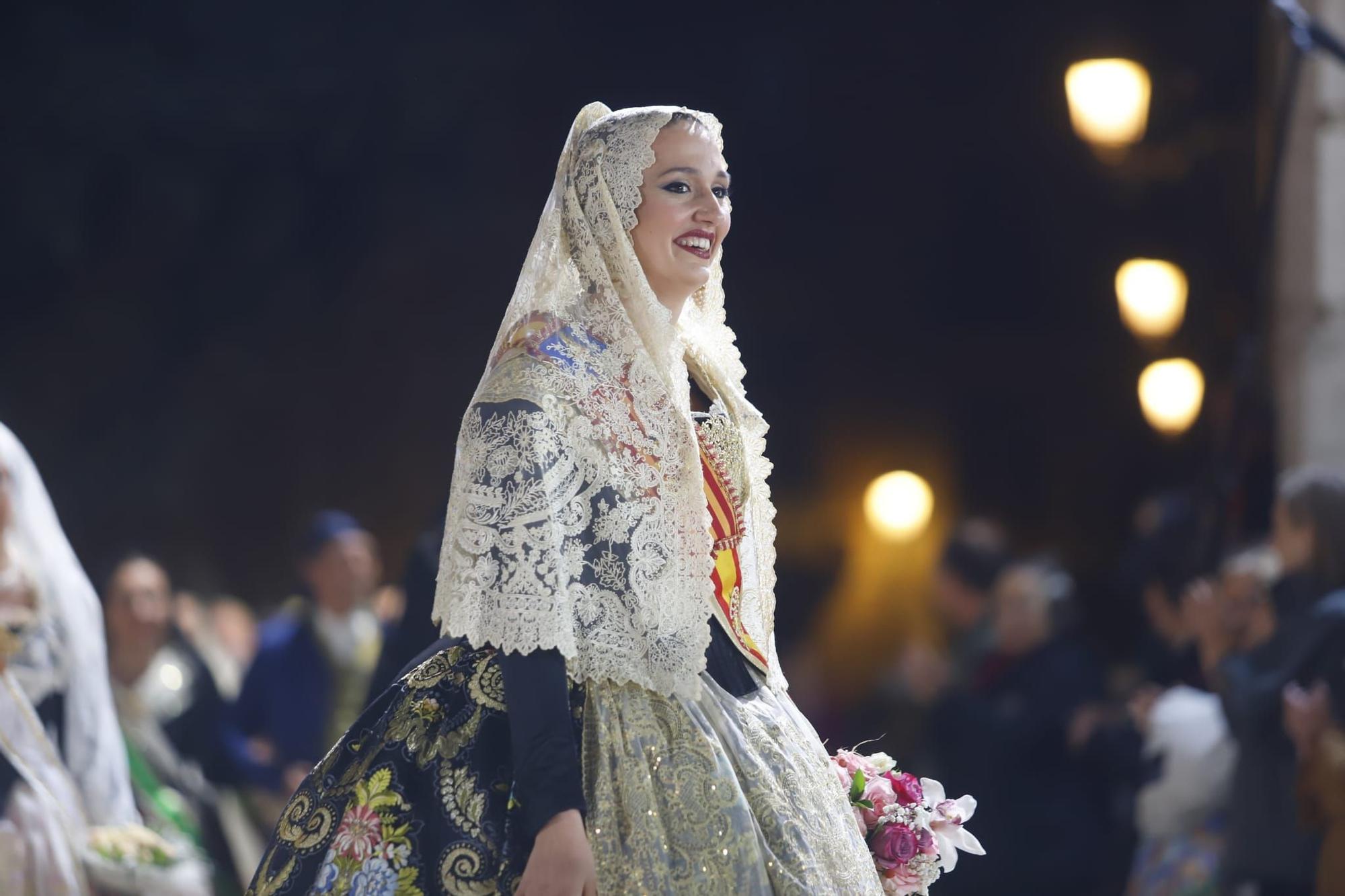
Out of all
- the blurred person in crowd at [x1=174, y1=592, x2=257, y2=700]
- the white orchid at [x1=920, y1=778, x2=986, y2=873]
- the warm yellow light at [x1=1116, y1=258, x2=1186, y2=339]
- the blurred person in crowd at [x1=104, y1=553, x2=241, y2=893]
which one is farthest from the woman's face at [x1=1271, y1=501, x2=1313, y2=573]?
the blurred person in crowd at [x1=174, y1=592, x2=257, y2=700]

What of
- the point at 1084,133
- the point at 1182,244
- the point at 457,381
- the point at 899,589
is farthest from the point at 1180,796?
the point at 457,381

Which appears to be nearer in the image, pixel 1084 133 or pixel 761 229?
pixel 1084 133

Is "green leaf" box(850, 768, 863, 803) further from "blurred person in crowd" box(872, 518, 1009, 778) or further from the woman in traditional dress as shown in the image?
"blurred person in crowd" box(872, 518, 1009, 778)

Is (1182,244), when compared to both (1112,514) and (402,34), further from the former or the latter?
(402,34)

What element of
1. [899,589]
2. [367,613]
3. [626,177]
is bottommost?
[626,177]

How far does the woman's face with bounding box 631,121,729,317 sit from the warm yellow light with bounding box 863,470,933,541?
8.00 m

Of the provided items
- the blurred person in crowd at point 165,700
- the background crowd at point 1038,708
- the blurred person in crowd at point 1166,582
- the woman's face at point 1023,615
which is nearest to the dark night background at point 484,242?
the blurred person in crowd at point 1166,582

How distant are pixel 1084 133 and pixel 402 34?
4118 millimetres

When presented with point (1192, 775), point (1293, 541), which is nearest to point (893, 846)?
point (1293, 541)

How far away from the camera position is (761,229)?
10234 mm

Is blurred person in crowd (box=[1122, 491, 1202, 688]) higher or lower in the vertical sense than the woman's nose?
higher

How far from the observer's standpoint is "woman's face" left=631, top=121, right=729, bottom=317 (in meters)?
3.12

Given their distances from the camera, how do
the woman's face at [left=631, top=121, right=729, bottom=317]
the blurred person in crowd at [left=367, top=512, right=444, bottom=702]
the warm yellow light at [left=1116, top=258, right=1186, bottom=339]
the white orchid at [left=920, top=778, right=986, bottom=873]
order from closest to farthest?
the woman's face at [left=631, top=121, right=729, bottom=317] < the white orchid at [left=920, top=778, right=986, bottom=873] < the blurred person in crowd at [left=367, top=512, right=444, bottom=702] < the warm yellow light at [left=1116, top=258, right=1186, bottom=339]

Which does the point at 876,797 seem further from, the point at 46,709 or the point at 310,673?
the point at 310,673
